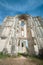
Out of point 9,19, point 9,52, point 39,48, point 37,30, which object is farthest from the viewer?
point 9,19

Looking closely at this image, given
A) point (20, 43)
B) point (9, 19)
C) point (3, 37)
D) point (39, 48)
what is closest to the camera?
point (39, 48)

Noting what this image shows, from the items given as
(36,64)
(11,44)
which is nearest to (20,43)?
(11,44)

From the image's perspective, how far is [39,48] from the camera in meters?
13.5

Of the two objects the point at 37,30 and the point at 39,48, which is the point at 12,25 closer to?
the point at 37,30

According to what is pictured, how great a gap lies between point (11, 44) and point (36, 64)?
5.96 metres

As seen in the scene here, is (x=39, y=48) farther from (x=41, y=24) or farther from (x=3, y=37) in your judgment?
(x=41, y=24)

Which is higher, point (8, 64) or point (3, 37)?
point (3, 37)

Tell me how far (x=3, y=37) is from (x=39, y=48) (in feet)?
18.2

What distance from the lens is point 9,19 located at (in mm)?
20297

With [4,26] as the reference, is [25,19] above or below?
above

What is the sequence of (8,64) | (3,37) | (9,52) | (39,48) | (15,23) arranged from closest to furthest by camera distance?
(8,64)
(9,52)
(39,48)
(3,37)
(15,23)

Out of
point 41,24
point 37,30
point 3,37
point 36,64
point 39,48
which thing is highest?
point 41,24

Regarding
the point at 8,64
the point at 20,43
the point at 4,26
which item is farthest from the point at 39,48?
the point at 20,43

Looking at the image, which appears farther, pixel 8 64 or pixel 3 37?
pixel 3 37
